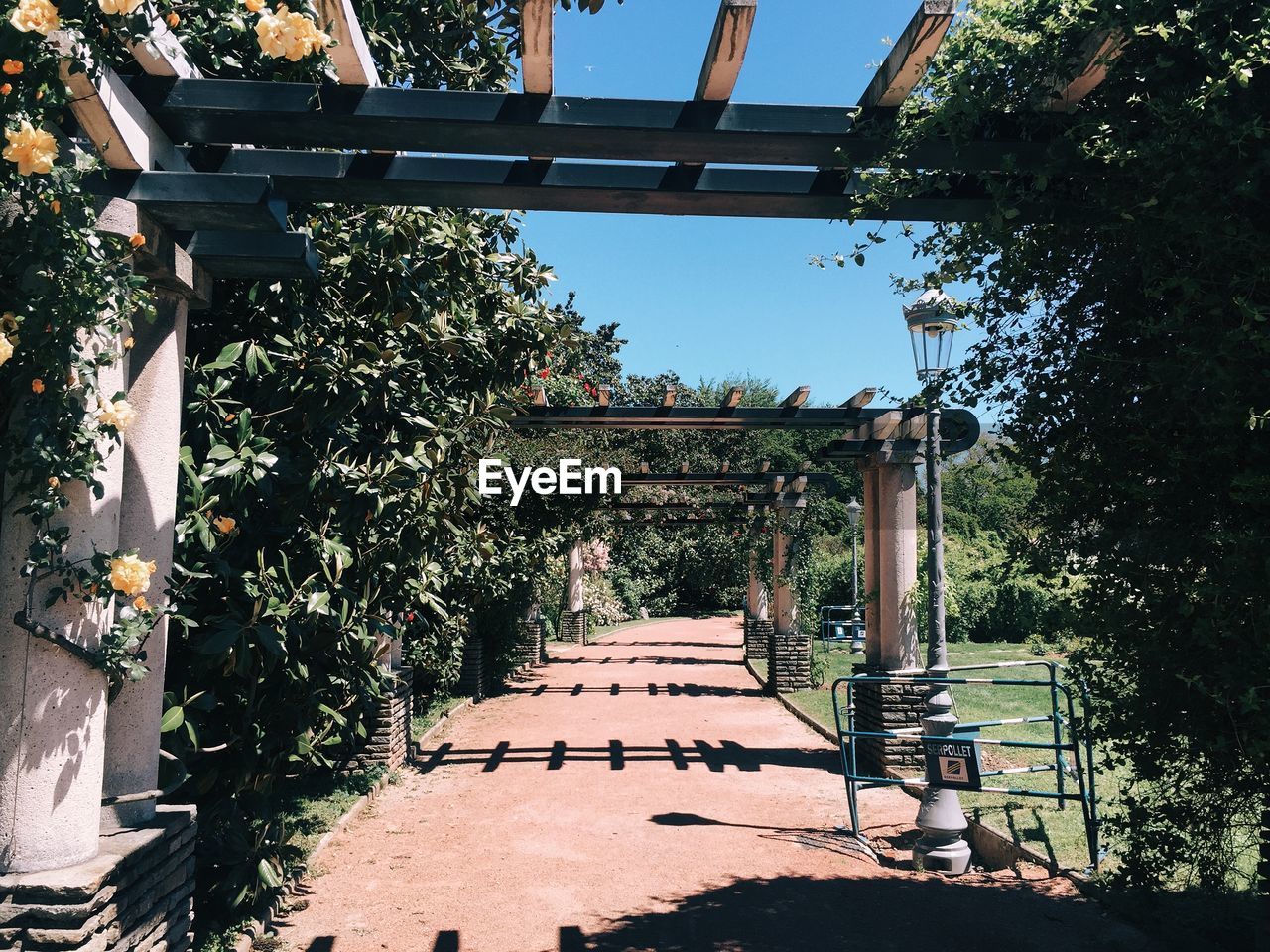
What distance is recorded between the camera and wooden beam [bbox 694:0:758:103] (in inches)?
112

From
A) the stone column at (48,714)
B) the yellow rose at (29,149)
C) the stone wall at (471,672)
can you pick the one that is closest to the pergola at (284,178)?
the stone column at (48,714)

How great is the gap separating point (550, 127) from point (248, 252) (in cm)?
124

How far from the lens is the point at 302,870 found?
526cm

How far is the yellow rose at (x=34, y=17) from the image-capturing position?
229 cm

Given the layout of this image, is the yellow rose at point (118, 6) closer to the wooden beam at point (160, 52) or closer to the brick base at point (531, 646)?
the wooden beam at point (160, 52)

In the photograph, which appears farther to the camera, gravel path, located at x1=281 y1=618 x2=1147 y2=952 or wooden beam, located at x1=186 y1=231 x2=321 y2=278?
gravel path, located at x1=281 y1=618 x2=1147 y2=952

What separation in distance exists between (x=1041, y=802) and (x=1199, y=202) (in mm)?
5572

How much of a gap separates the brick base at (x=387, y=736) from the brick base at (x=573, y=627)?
45.0 feet

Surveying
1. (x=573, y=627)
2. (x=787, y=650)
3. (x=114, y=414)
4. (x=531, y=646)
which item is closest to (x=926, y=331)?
(x=114, y=414)

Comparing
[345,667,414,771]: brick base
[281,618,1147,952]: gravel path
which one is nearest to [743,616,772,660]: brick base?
[281,618,1147,952]: gravel path

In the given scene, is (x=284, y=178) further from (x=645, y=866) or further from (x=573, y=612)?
(x=573, y=612)

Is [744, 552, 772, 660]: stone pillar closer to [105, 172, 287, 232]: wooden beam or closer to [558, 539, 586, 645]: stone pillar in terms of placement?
[558, 539, 586, 645]: stone pillar

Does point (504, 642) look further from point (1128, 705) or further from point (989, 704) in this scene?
point (1128, 705)

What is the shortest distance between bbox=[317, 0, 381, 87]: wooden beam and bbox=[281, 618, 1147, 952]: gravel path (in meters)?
3.95
